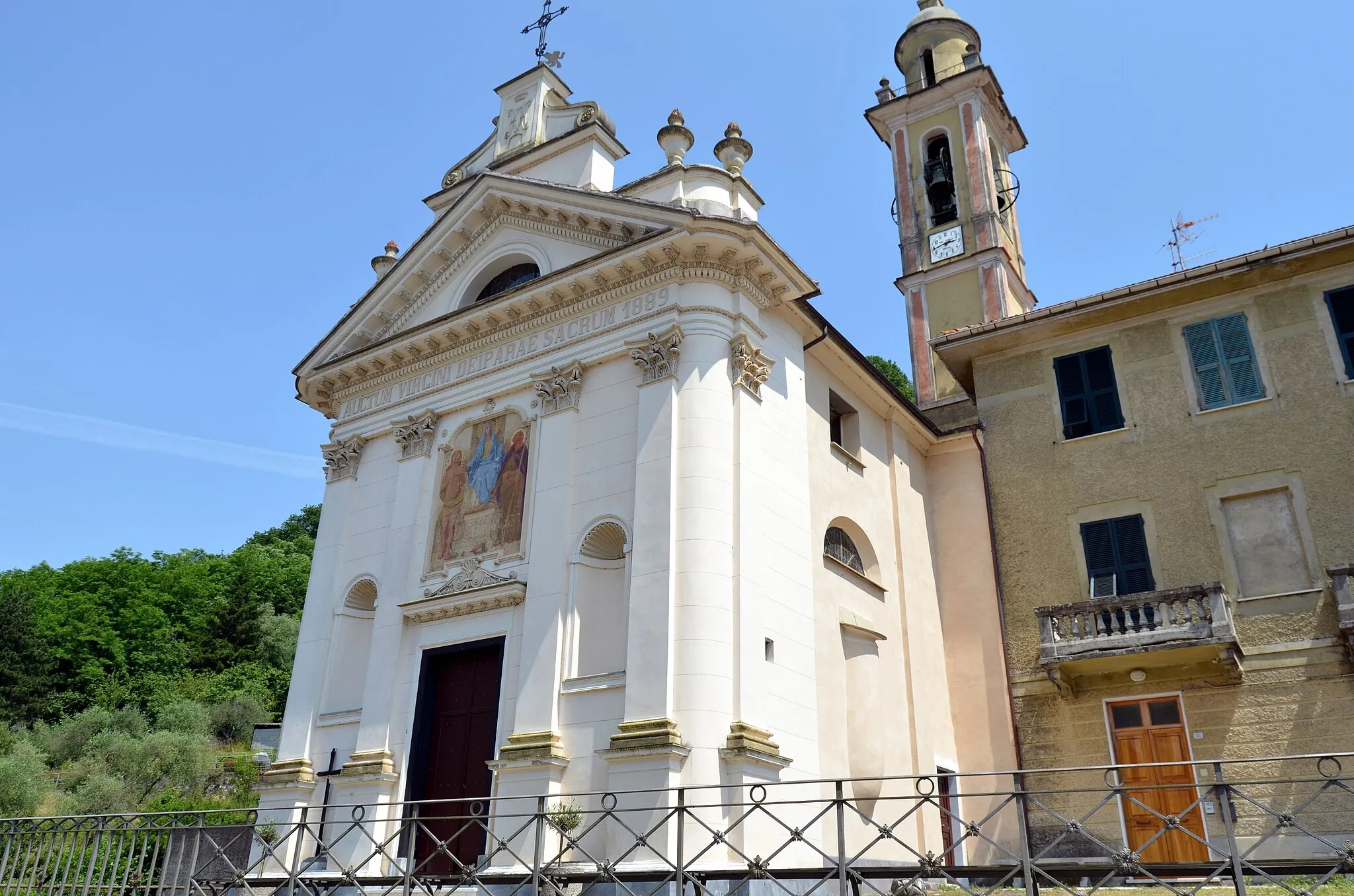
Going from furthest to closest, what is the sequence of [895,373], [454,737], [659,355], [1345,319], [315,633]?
[895,373], [315,633], [1345,319], [454,737], [659,355]

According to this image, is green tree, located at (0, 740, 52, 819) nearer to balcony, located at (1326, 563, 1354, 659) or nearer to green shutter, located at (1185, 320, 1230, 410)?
green shutter, located at (1185, 320, 1230, 410)

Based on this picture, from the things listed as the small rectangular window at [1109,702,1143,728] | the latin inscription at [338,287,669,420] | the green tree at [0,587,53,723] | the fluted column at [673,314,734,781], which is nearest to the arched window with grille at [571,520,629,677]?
the fluted column at [673,314,734,781]

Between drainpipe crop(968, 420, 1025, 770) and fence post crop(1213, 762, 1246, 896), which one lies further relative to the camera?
drainpipe crop(968, 420, 1025, 770)

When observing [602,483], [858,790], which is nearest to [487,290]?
[602,483]

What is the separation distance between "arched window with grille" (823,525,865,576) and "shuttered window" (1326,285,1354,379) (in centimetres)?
805

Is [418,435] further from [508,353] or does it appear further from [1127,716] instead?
[1127,716]

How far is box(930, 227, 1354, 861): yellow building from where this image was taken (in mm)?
14578

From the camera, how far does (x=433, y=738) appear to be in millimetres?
15438

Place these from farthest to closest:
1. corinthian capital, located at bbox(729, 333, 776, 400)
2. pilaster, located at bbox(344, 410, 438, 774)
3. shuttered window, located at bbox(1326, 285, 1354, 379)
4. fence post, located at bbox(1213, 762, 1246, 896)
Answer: shuttered window, located at bbox(1326, 285, 1354, 379) < pilaster, located at bbox(344, 410, 438, 774) < corinthian capital, located at bbox(729, 333, 776, 400) < fence post, located at bbox(1213, 762, 1246, 896)

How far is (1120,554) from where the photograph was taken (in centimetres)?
1638

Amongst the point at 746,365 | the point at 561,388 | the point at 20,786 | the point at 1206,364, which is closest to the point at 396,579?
the point at 561,388

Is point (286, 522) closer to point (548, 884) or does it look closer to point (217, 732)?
point (217, 732)

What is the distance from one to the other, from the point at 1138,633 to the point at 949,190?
55.0 feet

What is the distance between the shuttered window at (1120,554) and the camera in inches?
634
